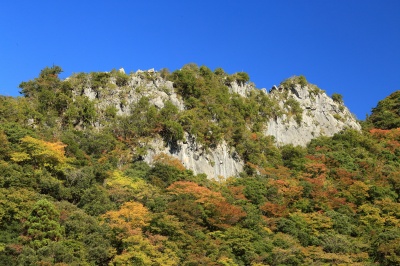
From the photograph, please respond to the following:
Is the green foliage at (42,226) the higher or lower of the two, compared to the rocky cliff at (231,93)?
lower

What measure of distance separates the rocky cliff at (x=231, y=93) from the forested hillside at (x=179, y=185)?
55 cm

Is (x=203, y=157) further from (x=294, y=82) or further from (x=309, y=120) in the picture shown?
(x=294, y=82)

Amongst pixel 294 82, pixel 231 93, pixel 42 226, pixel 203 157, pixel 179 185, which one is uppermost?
pixel 294 82

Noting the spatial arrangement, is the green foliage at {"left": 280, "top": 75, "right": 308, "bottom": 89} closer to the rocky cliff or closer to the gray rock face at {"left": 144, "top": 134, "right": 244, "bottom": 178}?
the rocky cliff

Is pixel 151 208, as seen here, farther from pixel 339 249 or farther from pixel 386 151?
pixel 386 151

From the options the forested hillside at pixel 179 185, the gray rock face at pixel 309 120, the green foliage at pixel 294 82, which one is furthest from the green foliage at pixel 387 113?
the green foliage at pixel 294 82

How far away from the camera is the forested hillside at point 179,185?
2823 centimetres

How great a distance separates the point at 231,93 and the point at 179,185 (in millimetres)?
23087

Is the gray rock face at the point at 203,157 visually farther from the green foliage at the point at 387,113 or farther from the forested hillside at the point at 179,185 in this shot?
the green foliage at the point at 387,113

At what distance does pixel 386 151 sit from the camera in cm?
5344

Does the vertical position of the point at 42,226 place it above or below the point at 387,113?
below

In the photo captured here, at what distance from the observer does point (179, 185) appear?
125 ft

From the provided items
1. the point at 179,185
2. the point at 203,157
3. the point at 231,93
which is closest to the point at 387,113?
the point at 231,93

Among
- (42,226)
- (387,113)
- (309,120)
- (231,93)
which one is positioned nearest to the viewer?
(42,226)
